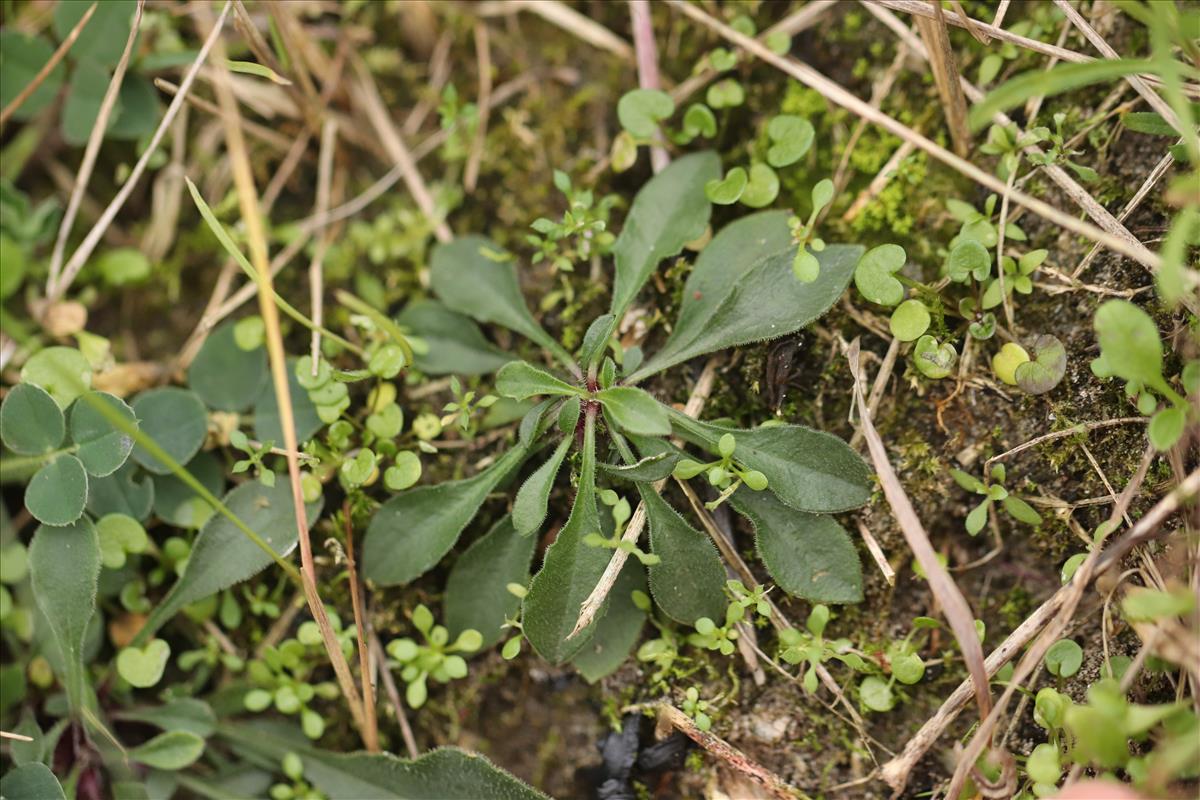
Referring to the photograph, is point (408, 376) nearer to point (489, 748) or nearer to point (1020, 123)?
point (489, 748)

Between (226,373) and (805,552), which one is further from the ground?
(226,373)

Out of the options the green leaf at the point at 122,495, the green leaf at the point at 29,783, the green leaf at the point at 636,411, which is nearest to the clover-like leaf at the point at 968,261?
the green leaf at the point at 636,411

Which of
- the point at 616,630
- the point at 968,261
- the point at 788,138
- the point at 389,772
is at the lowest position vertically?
the point at 389,772

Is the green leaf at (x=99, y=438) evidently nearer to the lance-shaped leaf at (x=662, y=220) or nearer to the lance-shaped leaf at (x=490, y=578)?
the lance-shaped leaf at (x=490, y=578)

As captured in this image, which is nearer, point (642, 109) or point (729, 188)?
point (729, 188)

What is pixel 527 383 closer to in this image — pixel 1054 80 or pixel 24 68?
pixel 1054 80

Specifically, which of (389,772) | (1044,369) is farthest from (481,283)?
(1044,369)

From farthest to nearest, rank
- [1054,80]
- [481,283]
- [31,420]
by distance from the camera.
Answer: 1. [481,283]
2. [31,420]
3. [1054,80]
